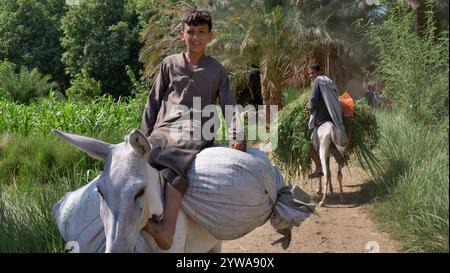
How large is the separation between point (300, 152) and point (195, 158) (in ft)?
16.5

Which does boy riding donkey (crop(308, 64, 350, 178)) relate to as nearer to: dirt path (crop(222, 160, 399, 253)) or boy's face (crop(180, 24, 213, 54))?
dirt path (crop(222, 160, 399, 253))

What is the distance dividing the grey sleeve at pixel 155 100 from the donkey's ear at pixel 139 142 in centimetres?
98

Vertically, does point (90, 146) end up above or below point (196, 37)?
below

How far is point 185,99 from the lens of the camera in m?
3.18

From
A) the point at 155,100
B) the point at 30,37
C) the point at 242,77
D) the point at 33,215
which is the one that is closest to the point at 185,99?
the point at 155,100

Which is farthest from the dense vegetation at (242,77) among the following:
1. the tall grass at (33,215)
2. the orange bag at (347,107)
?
the orange bag at (347,107)

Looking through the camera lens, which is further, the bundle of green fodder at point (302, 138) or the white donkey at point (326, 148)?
the bundle of green fodder at point (302, 138)

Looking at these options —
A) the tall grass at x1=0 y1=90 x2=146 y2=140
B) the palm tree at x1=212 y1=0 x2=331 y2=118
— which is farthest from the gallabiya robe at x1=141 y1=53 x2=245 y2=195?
the palm tree at x1=212 y1=0 x2=331 y2=118

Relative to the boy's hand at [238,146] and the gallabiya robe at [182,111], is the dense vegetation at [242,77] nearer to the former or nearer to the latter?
the boy's hand at [238,146]

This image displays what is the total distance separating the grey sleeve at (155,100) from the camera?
10.9 ft

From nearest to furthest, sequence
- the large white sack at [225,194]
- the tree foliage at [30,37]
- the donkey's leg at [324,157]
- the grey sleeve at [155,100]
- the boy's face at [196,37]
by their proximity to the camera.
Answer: the large white sack at [225,194] < the boy's face at [196,37] < the grey sleeve at [155,100] < the donkey's leg at [324,157] < the tree foliage at [30,37]

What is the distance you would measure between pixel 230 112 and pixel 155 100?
0.51m

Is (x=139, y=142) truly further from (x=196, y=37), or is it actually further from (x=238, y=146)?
(x=196, y=37)
